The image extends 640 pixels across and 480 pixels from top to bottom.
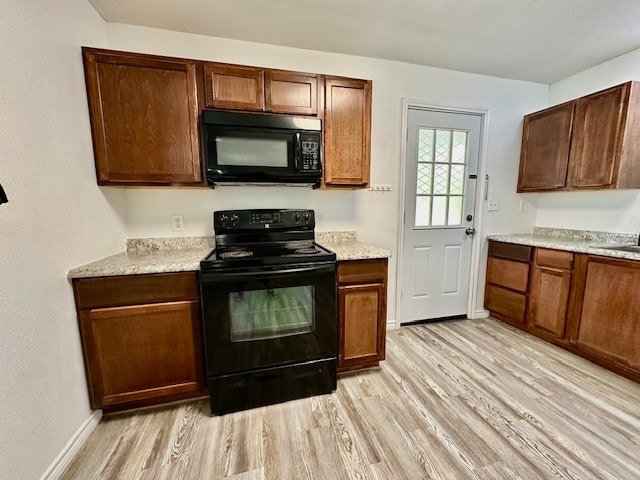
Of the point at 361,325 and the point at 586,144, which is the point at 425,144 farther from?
the point at 361,325

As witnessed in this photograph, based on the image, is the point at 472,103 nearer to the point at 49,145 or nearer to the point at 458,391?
the point at 458,391

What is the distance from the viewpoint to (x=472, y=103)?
8.63 ft

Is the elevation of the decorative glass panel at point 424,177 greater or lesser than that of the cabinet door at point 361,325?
greater

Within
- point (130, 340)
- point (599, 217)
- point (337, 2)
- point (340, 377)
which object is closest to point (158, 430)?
point (130, 340)

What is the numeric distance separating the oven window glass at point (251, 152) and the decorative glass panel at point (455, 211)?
5.98ft

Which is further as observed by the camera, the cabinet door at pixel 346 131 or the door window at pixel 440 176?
the door window at pixel 440 176

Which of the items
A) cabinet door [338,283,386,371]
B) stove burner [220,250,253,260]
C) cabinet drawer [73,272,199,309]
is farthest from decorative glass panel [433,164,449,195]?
cabinet drawer [73,272,199,309]

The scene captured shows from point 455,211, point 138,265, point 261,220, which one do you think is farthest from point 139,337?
point 455,211

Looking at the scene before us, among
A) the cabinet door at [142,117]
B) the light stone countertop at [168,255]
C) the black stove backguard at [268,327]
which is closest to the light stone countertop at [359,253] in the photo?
the light stone countertop at [168,255]

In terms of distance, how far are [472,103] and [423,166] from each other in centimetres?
81

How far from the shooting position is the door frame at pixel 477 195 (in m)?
2.46

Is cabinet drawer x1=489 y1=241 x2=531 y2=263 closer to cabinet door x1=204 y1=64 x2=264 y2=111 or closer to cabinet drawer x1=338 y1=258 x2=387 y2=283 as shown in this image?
cabinet drawer x1=338 y1=258 x2=387 y2=283

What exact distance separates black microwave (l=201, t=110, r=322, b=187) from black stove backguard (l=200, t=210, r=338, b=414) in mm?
525

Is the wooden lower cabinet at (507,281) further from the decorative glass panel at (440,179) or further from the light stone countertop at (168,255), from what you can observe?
the light stone countertop at (168,255)
